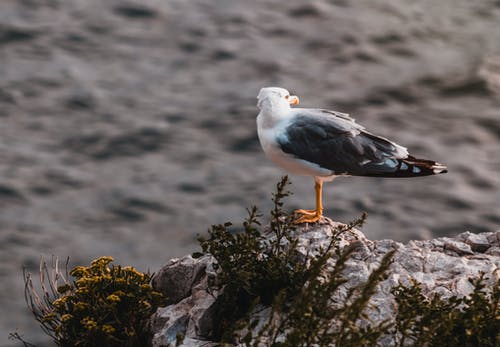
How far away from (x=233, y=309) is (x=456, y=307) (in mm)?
1530

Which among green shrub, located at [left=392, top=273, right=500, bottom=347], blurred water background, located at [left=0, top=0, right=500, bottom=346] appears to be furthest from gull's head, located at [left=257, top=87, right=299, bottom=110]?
blurred water background, located at [left=0, top=0, right=500, bottom=346]

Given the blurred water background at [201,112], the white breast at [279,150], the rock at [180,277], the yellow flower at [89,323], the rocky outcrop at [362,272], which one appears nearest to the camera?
the yellow flower at [89,323]

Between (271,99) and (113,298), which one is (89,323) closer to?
(113,298)

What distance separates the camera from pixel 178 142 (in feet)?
49.2

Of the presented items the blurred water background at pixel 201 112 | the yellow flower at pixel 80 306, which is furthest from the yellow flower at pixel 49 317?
the blurred water background at pixel 201 112

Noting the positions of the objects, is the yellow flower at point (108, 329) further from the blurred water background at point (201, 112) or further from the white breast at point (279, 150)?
the blurred water background at point (201, 112)

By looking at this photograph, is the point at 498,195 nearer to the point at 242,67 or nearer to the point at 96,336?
the point at 242,67

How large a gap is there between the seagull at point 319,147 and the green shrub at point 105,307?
1324mm

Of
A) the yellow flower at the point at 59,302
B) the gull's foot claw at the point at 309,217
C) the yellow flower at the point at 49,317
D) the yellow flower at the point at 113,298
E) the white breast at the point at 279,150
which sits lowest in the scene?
the yellow flower at the point at 49,317

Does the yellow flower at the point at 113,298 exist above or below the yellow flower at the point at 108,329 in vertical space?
above

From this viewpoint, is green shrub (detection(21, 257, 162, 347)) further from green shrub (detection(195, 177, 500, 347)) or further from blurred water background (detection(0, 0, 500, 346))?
blurred water background (detection(0, 0, 500, 346))

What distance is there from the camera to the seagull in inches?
298

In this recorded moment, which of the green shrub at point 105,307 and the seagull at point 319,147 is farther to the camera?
the seagull at point 319,147

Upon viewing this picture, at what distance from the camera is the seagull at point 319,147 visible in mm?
7559
